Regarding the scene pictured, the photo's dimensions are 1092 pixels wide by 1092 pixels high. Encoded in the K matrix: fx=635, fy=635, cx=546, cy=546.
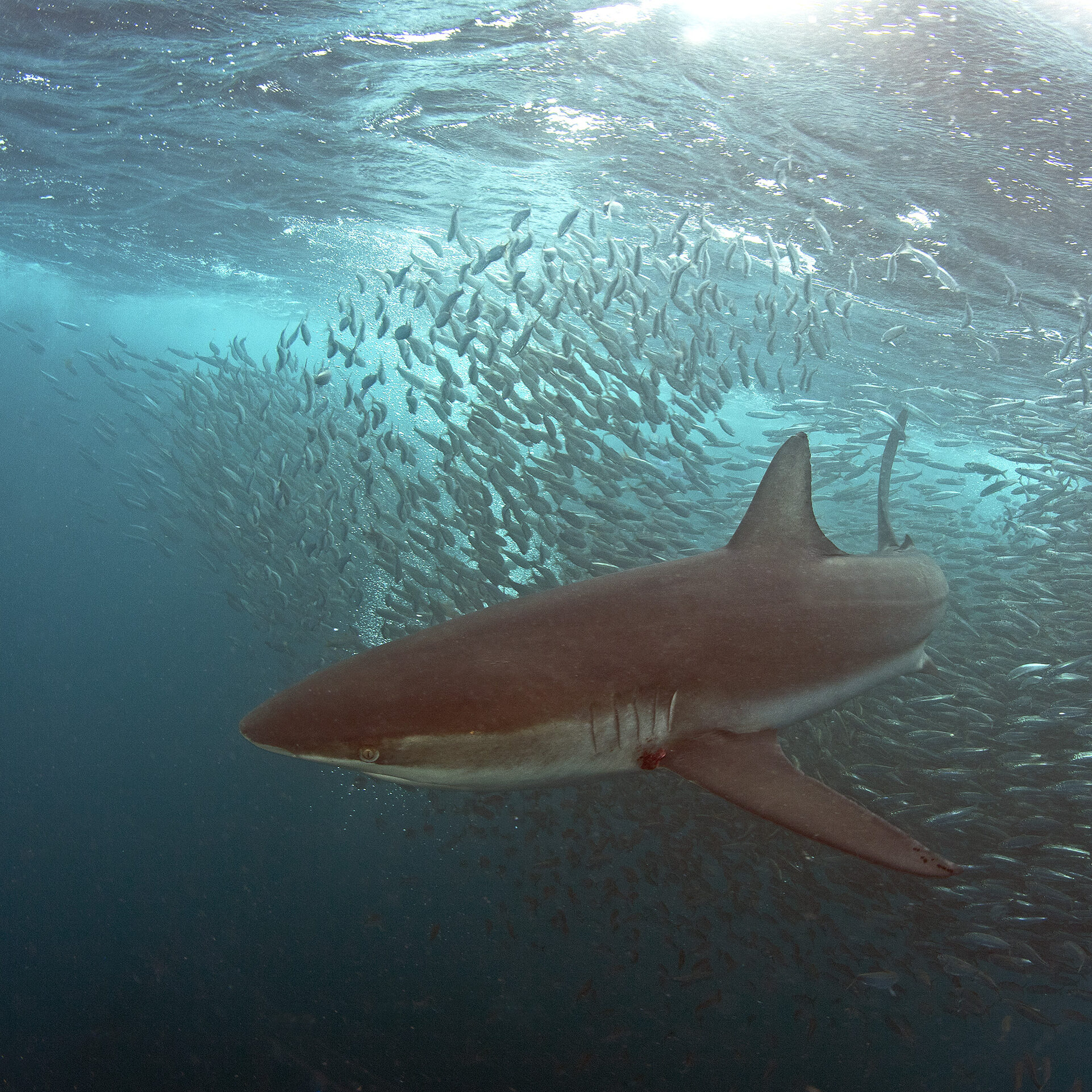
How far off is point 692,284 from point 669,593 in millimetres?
18442

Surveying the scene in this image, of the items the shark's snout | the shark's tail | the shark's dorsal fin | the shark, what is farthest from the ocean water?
the shark's tail

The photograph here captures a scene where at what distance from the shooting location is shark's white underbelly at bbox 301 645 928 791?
186cm

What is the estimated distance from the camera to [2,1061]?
904 cm

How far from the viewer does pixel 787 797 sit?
1916 mm

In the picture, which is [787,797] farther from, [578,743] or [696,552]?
[696,552]

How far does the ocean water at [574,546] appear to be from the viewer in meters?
5.81

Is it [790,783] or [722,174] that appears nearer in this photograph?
[790,783]

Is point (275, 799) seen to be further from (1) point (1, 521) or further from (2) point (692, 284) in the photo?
(1) point (1, 521)

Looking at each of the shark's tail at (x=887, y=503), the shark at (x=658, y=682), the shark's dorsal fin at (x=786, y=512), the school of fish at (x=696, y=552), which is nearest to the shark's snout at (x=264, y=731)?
the shark at (x=658, y=682)

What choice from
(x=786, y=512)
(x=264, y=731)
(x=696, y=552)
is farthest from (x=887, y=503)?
(x=264, y=731)

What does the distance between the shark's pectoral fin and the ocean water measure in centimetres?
49

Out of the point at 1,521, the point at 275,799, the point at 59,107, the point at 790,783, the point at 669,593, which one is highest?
the point at 59,107

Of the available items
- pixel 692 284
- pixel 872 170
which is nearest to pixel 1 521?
pixel 692 284

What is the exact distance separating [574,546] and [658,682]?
394 centimetres
